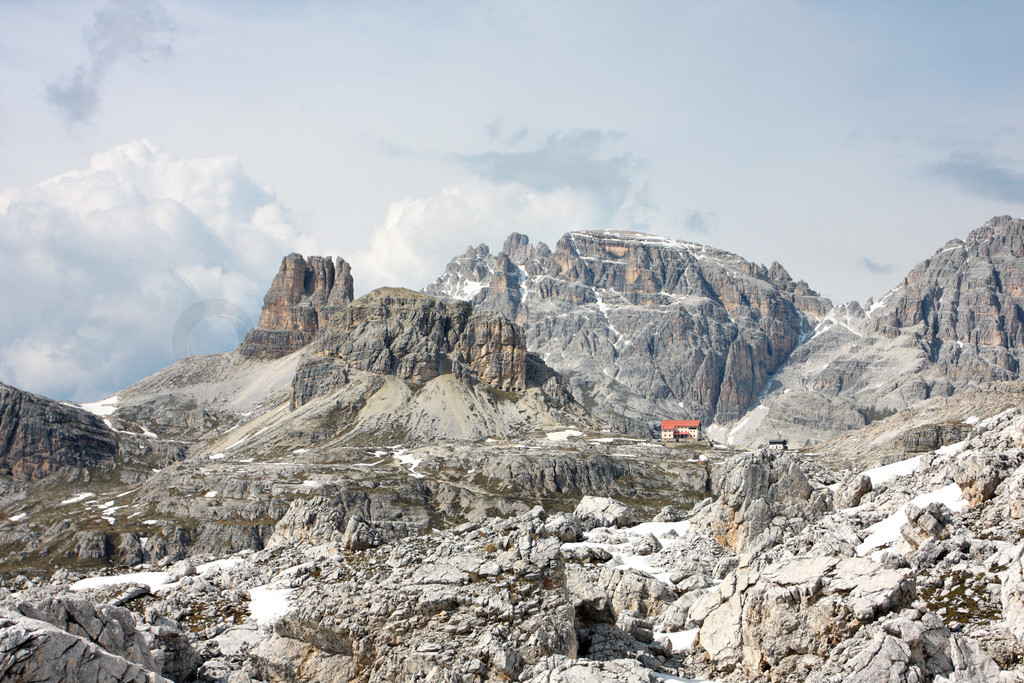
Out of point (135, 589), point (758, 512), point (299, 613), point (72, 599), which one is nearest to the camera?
point (72, 599)

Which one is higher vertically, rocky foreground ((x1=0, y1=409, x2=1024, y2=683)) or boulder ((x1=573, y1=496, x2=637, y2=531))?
boulder ((x1=573, y1=496, x2=637, y2=531))

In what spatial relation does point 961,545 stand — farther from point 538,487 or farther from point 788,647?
point 538,487

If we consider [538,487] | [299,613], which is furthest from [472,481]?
[299,613]

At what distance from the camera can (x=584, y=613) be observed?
122ft

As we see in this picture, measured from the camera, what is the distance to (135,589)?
48.4 metres

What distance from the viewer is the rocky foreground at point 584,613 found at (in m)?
26.9

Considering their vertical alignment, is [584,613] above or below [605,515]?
below

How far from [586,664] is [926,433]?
6013 inches

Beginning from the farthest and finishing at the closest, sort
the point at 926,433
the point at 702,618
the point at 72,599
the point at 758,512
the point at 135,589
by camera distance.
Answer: the point at 926,433
the point at 758,512
the point at 135,589
the point at 702,618
the point at 72,599

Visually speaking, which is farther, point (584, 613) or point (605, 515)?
point (605, 515)

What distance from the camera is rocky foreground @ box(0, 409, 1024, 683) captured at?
26922 millimetres

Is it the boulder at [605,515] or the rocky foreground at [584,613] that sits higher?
the boulder at [605,515]

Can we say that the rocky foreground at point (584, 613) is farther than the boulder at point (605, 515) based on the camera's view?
No

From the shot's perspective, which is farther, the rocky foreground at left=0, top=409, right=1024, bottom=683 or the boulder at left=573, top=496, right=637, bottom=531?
the boulder at left=573, top=496, right=637, bottom=531
